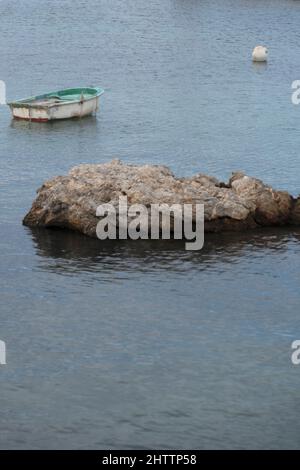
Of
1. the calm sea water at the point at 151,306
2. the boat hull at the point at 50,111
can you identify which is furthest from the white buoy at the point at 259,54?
the boat hull at the point at 50,111

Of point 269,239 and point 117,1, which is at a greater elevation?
point 117,1

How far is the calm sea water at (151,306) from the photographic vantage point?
33.8 metres

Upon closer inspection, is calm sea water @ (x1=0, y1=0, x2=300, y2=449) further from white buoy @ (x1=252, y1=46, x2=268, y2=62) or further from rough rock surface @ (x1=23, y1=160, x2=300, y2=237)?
white buoy @ (x1=252, y1=46, x2=268, y2=62)

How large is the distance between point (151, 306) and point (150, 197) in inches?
290

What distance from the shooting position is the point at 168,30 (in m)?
114

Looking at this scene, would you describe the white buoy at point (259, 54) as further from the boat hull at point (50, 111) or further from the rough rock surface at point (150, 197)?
the rough rock surface at point (150, 197)

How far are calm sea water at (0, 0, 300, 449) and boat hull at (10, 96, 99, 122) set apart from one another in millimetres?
810

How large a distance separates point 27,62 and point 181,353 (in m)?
60.6

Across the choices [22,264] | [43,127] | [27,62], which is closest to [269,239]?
[22,264]

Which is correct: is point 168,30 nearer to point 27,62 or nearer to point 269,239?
point 27,62

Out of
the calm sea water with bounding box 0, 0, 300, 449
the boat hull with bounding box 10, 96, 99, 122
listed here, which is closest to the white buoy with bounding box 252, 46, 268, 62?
the calm sea water with bounding box 0, 0, 300, 449

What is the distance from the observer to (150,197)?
48344mm

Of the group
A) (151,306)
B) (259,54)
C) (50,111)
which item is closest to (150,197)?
(151,306)
